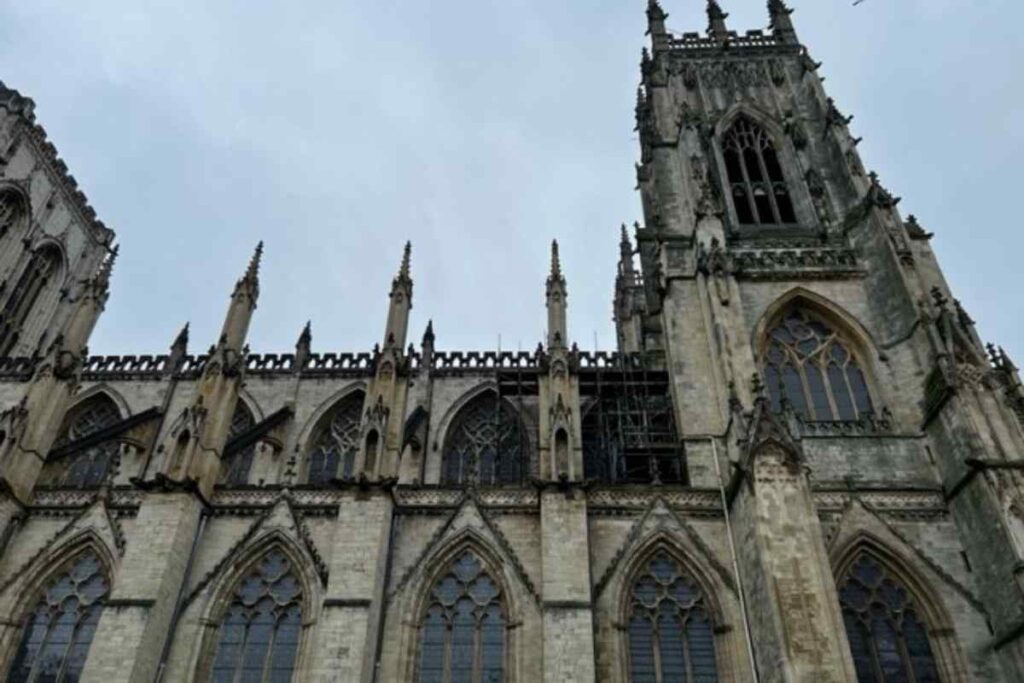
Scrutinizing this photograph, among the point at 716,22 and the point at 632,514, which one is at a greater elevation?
the point at 716,22

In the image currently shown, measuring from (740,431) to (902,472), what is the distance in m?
4.59

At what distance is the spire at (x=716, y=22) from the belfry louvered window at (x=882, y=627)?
24.1 m

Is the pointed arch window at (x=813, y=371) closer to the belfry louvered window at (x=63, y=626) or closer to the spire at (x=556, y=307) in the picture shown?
the spire at (x=556, y=307)

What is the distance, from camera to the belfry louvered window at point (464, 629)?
1556 centimetres

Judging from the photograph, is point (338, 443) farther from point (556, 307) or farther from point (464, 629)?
point (464, 629)

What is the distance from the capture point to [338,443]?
26.5 m

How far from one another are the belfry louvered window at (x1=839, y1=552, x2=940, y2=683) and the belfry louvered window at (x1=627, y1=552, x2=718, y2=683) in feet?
10.3

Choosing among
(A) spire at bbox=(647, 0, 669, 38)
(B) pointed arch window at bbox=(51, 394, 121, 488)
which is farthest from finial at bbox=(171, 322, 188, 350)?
(A) spire at bbox=(647, 0, 669, 38)

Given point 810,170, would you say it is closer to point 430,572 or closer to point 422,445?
point 422,445

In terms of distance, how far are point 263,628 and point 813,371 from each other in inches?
630

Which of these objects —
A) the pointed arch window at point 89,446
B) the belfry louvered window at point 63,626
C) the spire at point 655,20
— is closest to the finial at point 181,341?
the pointed arch window at point 89,446

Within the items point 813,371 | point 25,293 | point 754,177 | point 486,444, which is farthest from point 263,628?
point 25,293

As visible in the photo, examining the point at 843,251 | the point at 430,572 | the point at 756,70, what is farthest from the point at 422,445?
the point at 756,70

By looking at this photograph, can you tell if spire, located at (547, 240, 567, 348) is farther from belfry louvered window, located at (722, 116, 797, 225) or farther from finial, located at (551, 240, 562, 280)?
belfry louvered window, located at (722, 116, 797, 225)
